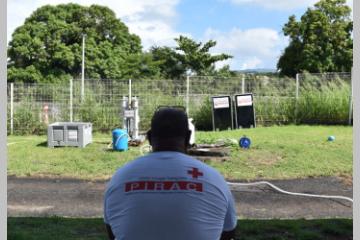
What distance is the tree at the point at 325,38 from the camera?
35.7 meters

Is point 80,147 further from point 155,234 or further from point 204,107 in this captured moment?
point 155,234

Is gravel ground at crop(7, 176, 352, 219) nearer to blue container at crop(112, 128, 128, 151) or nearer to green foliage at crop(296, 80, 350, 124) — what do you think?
blue container at crop(112, 128, 128, 151)

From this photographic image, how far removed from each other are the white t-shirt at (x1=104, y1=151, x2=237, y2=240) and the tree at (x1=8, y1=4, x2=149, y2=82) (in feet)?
117

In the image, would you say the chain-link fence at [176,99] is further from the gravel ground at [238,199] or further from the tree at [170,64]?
the tree at [170,64]

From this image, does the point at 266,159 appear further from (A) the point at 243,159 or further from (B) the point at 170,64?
(B) the point at 170,64

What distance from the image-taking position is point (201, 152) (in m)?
10.2

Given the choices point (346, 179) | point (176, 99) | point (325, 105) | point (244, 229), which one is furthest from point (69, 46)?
point (244, 229)

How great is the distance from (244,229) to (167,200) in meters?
3.10

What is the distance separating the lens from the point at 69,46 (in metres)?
39.0

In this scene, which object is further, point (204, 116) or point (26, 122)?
point (204, 116)

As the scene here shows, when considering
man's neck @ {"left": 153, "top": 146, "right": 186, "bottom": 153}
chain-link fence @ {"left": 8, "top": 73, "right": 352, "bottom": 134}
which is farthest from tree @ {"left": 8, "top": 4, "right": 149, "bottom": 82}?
man's neck @ {"left": 153, "top": 146, "right": 186, "bottom": 153}

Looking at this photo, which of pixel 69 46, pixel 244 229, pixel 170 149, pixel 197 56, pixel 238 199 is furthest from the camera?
pixel 69 46

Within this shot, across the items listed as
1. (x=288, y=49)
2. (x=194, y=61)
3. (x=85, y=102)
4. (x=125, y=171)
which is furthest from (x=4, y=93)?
(x=288, y=49)

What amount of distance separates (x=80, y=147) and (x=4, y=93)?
8585 mm
